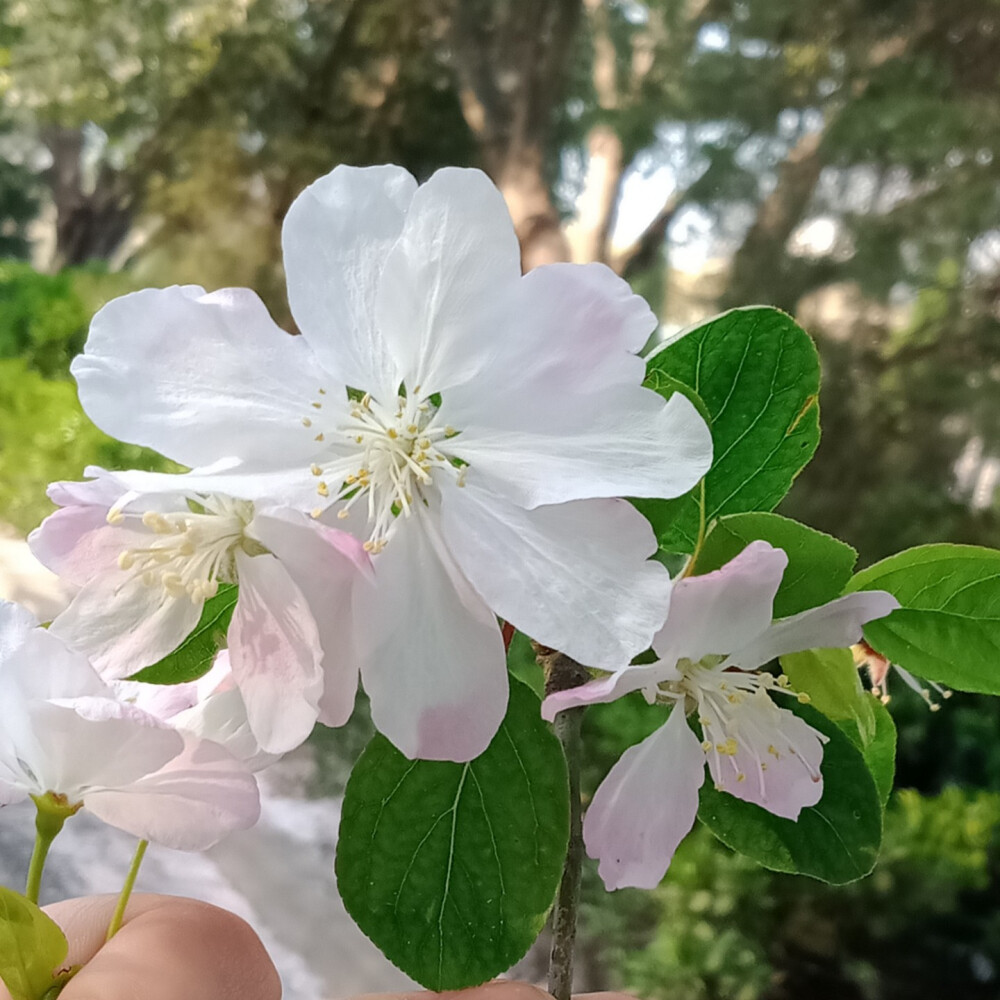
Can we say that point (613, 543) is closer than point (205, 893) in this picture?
Yes

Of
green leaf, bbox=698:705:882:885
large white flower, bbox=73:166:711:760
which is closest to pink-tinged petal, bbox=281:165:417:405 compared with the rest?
large white flower, bbox=73:166:711:760

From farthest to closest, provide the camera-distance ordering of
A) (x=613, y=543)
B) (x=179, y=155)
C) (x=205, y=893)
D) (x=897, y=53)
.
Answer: (x=179, y=155) → (x=897, y=53) → (x=205, y=893) → (x=613, y=543)

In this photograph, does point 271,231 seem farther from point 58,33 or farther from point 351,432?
point 351,432

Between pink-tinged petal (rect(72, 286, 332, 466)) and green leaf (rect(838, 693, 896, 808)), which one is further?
green leaf (rect(838, 693, 896, 808))

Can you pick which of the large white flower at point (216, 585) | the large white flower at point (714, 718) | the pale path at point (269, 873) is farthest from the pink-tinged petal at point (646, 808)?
the pale path at point (269, 873)

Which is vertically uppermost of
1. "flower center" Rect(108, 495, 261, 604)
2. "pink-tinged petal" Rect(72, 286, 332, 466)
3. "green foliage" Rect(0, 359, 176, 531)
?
"pink-tinged petal" Rect(72, 286, 332, 466)

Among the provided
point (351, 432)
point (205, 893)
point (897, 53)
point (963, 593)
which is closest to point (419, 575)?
point (351, 432)

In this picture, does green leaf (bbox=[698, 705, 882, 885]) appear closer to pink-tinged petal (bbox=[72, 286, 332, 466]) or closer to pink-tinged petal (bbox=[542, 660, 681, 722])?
pink-tinged petal (bbox=[542, 660, 681, 722])
